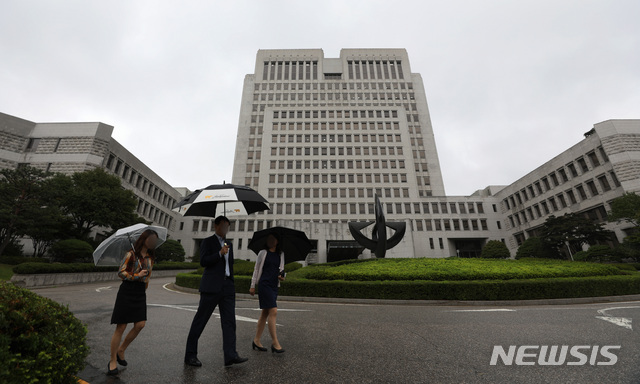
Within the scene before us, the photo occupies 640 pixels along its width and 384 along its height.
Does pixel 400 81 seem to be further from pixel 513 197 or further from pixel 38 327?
pixel 38 327

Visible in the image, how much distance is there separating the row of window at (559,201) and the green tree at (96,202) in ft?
188

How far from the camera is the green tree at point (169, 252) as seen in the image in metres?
34.0

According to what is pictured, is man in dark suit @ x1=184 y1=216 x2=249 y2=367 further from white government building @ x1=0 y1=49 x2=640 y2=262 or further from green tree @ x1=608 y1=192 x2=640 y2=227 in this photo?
green tree @ x1=608 y1=192 x2=640 y2=227

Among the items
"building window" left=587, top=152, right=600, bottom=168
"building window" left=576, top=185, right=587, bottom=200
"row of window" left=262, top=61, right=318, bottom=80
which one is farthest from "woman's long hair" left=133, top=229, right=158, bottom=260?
"row of window" left=262, top=61, right=318, bottom=80

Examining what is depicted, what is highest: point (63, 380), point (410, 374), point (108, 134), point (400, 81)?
point (400, 81)

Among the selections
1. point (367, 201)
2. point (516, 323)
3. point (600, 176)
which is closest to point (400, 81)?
point (367, 201)

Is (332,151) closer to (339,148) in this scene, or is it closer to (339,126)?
(339,148)

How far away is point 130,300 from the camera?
13.1 ft

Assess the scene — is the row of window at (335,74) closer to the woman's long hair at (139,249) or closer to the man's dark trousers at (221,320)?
the woman's long hair at (139,249)

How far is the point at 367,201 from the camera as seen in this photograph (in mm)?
53219

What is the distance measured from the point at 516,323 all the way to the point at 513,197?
5463 centimetres

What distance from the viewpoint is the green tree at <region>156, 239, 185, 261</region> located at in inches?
1339

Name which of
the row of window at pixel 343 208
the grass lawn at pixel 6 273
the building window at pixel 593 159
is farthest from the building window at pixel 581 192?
the grass lawn at pixel 6 273

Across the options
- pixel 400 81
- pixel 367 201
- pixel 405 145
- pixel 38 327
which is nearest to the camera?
pixel 38 327
